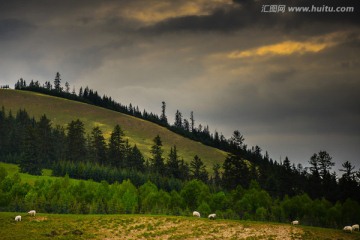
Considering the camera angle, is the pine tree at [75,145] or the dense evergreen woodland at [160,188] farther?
the pine tree at [75,145]

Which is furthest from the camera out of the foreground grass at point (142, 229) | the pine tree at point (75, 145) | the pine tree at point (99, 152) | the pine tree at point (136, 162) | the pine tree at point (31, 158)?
the pine tree at point (75, 145)

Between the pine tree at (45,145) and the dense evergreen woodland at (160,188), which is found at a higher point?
the pine tree at (45,145)

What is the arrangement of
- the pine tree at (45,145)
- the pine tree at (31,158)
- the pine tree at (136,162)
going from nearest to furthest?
the pine tree at (31,158) → the pine tree at (45,145) → the pine tree at (136,162)

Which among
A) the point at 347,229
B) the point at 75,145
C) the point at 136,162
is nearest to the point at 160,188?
the point at 136,162

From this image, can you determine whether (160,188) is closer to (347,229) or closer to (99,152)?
(99,152)

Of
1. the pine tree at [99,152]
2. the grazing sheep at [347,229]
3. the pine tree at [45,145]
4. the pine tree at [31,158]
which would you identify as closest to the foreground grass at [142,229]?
the grazing sheep at [347,229]

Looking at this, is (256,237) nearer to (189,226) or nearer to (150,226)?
(189,226)

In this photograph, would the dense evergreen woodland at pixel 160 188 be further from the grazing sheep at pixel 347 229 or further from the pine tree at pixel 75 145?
the grazing sheep at pixel 347 229

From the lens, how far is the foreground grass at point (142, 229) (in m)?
55.6

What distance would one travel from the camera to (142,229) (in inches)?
2356

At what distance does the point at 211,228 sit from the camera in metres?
60.6

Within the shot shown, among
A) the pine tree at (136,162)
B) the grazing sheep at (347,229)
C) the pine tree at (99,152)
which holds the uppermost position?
the pine tree at (99,152)

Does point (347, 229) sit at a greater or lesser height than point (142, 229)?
lesser

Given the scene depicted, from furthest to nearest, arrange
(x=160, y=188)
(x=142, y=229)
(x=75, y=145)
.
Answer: (x=75, y=145) → (x=160, y=188) → (x=142, y=229)
